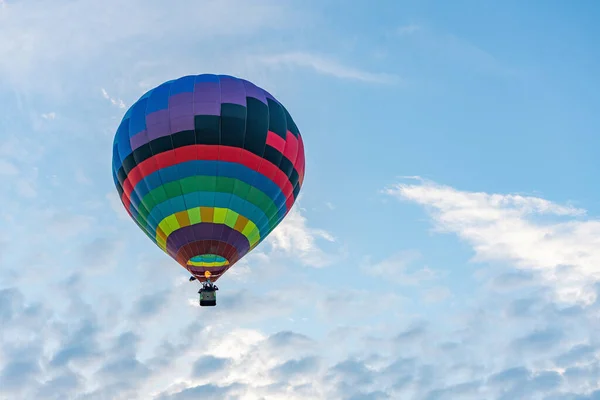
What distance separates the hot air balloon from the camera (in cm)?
3700

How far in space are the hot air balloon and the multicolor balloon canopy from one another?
1.6 inches

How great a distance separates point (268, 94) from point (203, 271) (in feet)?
27.4

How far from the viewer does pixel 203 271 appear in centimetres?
3834

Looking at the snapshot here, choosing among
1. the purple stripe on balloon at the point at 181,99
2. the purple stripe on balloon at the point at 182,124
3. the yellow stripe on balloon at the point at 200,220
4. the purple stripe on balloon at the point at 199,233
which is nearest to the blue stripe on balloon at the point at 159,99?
the purple stripe on balloon at the point at 181,99

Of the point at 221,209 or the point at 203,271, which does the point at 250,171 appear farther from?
the point at 203,271

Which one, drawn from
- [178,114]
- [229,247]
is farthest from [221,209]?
[178,114]

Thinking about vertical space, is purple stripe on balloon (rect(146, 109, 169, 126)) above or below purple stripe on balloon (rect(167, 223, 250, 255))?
above

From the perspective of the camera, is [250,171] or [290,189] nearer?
[250,171]

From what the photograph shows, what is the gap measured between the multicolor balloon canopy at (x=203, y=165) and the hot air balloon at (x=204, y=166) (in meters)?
0.04

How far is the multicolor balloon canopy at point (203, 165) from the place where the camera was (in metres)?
37.0

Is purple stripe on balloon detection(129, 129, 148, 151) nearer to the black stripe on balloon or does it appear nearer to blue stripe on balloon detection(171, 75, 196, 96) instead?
the black stripe on balloon

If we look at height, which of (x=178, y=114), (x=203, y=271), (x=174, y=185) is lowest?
(x=203, y=271)

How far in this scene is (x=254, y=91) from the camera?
127 feet

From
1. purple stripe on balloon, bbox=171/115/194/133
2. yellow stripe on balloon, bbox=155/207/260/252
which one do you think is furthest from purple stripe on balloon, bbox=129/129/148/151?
yellow stripe on balloon, bbox=155/207/260/252
